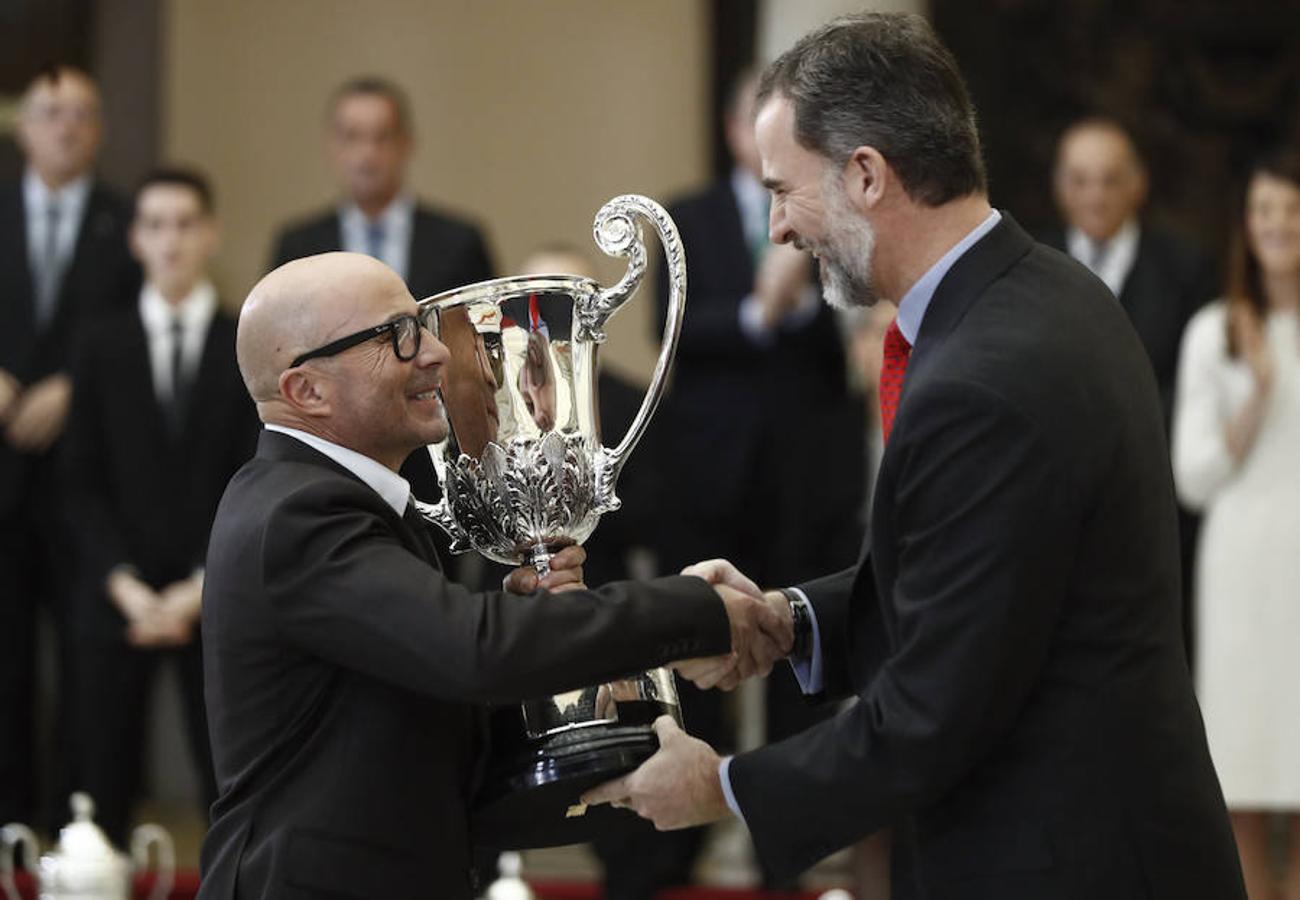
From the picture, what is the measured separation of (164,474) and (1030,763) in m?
3.50

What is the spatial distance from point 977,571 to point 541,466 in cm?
65

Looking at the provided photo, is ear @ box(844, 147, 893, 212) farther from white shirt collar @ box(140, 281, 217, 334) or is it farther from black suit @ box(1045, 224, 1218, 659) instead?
white shirt collar @ box(140, 281, 217, 334)

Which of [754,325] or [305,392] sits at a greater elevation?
[754,325]

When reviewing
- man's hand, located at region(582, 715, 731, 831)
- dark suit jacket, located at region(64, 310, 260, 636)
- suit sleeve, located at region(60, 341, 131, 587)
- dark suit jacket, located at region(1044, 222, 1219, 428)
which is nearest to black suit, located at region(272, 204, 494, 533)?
dark suit jacket, located at region(64, 310, 260, 636)

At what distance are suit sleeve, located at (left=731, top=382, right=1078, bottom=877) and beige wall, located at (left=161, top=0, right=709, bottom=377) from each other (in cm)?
505

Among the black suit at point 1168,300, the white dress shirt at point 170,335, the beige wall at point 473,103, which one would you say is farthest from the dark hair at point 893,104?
the beige wall at point 473,103

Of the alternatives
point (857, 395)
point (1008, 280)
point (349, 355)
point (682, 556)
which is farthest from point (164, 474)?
point (1008, 280)

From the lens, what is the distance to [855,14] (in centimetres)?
278

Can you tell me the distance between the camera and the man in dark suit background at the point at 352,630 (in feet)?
8.50

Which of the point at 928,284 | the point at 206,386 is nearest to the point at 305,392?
the point at 928,284

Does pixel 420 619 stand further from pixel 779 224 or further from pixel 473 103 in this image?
pixel 473 103

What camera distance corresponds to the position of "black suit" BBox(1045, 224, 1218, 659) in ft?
18.5

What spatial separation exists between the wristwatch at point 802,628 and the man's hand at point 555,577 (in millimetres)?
327

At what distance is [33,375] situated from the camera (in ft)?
19.4
